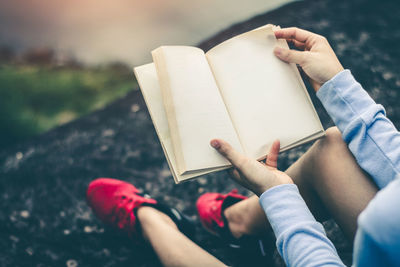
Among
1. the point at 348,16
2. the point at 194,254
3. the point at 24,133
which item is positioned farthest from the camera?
the point at 348,16

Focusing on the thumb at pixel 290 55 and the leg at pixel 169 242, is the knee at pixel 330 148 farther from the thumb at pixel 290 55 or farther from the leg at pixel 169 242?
the leg at pixel 169 242

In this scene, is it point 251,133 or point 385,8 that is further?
point 385,8

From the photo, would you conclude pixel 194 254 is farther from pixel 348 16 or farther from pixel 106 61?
pixel 348 16

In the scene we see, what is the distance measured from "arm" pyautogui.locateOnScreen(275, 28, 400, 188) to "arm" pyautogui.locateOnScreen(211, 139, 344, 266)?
0.56 feet

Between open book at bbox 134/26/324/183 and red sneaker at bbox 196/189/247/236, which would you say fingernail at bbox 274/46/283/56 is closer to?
open book at bbox 134/26/324/183

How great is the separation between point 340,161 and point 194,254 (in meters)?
0.47

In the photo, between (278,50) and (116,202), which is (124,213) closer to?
(116,202)

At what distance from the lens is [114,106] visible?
148 cm

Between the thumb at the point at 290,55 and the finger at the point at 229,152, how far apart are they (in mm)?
271

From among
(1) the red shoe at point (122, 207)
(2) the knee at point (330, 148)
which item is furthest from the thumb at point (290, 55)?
(1) the red shoe at point (122, 207)

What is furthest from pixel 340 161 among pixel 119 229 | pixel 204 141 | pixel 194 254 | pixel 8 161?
pixel 8 161

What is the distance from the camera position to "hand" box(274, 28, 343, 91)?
0.73 metres

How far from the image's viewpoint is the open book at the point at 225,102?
2.36ft

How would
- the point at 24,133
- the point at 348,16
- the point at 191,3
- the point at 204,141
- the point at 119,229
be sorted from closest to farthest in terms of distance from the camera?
the point at 204,141 → the point at 119,229 → the point at 24,133 → the point at 348,16 → the point at 191,3
